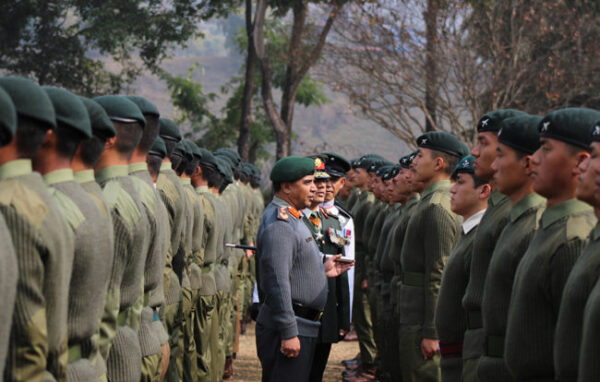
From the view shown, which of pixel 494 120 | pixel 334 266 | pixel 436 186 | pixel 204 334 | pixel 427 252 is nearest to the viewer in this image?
pixel 494 120

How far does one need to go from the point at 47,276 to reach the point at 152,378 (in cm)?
210

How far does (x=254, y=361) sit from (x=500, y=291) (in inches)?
304

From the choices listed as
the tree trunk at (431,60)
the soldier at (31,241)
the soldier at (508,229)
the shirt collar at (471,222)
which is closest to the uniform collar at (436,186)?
the shirt collar at (471,222)

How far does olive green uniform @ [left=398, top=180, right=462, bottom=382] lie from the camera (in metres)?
6.62

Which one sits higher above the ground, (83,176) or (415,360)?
(83,176)

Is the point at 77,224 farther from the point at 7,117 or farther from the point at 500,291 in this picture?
the point at 500,291

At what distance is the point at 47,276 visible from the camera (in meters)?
2.94

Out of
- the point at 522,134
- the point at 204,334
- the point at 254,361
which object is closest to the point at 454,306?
the point at 522,134

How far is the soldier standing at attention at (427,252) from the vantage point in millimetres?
6625

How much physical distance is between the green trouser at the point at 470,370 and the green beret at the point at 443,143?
2.48 meters

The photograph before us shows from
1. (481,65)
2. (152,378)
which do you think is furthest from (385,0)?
(152,378)

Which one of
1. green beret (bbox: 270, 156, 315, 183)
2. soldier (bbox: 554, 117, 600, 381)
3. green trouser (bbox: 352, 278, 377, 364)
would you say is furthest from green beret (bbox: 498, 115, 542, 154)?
green trouser (bbox: 352, 278, 377, 364)

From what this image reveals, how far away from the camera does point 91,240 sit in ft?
11.4

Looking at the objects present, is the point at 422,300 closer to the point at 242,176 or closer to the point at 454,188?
the point at 454,188
